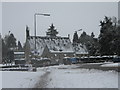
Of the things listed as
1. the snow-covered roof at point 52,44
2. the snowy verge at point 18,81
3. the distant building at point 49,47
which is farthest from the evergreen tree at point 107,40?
the snowy verge at point 18,81

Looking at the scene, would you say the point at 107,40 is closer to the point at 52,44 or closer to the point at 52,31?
A: the point at 52,44

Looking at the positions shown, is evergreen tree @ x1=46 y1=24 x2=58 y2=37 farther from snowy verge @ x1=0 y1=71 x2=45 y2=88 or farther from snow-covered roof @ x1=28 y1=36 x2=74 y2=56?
snowy verge @ x1=0 y1=71 x2=45 y2=88

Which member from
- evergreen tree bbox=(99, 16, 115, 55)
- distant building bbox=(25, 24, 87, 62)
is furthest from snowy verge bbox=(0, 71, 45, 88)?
distant building bbox=(25, 24, 87, 62)

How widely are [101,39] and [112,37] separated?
4567 mm

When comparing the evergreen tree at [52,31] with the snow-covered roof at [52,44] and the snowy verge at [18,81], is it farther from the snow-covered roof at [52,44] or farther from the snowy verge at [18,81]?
the snowy verge at [18,81]

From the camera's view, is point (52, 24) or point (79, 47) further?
point (52, 24)

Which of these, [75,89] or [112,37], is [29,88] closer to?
[75,89]

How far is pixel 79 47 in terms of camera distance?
11731 centimetres

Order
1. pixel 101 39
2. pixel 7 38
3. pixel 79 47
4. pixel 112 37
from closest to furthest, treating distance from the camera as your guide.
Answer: pixel 112 37, pixel 101 39, pixel 79 47, pixel 7 38

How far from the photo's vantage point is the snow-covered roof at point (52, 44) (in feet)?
329

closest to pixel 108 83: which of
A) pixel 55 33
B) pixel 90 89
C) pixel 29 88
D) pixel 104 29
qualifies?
pixel 90 89

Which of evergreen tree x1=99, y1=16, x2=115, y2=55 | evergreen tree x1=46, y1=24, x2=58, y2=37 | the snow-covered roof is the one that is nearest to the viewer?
evergreen tree x1=99, y1=16, x2=115, y2=55

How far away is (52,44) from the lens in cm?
10244

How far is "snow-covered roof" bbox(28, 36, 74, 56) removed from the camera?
100 m
